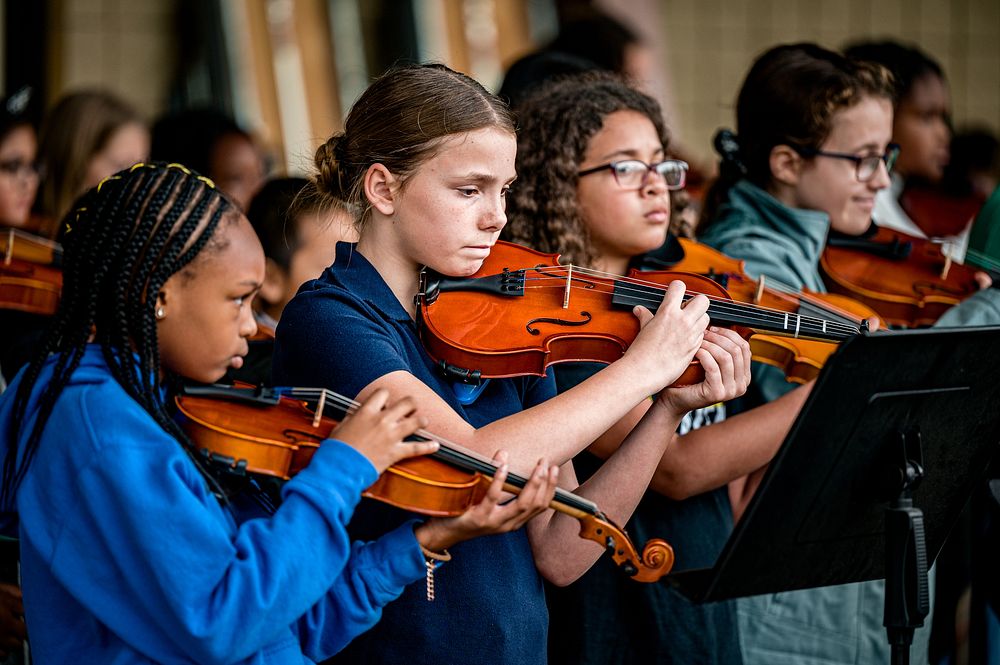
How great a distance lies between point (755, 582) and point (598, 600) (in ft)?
2.04

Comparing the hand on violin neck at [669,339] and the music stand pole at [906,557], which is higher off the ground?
the hand on violin neck at [669,339]

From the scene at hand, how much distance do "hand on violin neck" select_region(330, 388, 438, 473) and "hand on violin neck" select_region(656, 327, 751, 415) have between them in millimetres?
497

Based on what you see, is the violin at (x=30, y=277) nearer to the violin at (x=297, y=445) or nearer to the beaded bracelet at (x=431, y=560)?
the violin at (x=297, y=445)

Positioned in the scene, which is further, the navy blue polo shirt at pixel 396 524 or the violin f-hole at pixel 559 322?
the violin f-hole at pixel 559 322

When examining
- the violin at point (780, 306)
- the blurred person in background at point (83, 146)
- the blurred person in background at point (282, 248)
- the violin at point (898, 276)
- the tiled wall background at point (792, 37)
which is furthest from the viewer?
the tiled wall background at point (792, 37)

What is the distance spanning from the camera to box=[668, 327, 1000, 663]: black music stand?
5.08 ft

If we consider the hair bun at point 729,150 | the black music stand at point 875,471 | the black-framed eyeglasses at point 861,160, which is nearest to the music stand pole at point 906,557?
the black music stand at point 875,471

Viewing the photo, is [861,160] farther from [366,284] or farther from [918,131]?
[918,131]

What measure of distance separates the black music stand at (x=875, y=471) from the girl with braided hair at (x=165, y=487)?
0.30m

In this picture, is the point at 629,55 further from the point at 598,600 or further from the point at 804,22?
the point at 804,22

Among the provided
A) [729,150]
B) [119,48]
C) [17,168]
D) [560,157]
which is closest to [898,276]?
[729,150]

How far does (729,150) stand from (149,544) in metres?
1.80

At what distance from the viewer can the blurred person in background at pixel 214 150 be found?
405 centimetres

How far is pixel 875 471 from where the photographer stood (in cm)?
168
